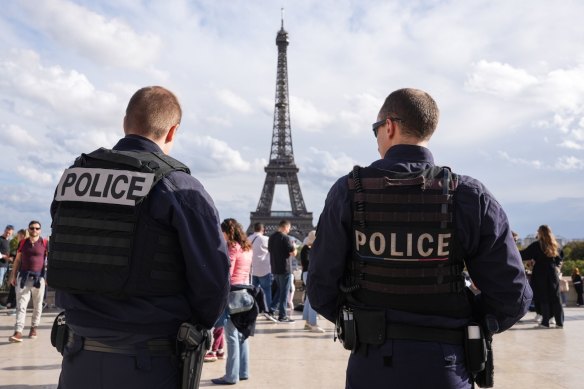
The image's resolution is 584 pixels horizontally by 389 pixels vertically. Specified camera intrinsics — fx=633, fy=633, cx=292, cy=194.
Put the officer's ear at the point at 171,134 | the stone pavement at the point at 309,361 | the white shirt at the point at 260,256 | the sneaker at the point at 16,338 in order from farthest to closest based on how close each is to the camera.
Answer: the white shirt at the point at 260,256 < the sneaker at the point at 16,338 < the stone pavement at the point at 309,361 < the officer's ear at the point at 171,134

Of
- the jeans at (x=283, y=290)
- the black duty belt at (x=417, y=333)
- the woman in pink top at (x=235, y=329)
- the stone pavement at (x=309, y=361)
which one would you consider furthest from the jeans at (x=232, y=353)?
the jeans at (x=283, y=290)

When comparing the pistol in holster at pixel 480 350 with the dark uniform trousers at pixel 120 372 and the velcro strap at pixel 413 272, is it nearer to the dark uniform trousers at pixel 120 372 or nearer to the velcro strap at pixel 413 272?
the velcro strap at pixel 413 272

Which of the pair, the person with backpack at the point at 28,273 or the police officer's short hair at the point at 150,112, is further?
the person with backpack at the point at 28,273

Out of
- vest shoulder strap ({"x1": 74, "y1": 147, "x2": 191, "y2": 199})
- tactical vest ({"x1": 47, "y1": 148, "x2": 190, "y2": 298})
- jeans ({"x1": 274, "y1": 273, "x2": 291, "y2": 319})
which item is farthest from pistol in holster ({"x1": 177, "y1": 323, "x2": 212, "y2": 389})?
jeans ({"x1": 274, "y1": 273, "x2": 291, "y2": 319})

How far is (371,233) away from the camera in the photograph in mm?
3027

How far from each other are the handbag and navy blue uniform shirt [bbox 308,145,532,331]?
3266mm

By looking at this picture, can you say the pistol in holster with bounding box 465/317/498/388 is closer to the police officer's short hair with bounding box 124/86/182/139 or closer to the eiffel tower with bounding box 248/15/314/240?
the police officer's short hair with bounding box 124/86/182/139

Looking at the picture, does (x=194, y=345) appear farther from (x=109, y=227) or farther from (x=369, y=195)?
(x=369, y=195)

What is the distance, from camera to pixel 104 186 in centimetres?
307

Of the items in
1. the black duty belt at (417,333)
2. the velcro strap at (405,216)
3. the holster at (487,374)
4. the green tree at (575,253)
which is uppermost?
the green tree at (575,253)

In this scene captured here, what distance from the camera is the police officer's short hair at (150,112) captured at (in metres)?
3.28

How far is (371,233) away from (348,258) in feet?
0.70

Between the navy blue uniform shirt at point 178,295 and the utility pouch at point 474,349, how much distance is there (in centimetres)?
118

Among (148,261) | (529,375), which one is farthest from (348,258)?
(529,375)
